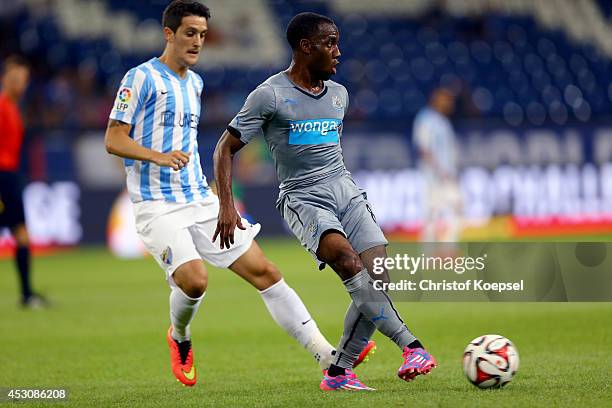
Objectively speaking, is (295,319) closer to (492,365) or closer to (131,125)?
(492,365)

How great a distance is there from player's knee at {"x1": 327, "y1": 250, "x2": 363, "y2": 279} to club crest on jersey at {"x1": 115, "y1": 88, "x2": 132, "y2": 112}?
1.73 m

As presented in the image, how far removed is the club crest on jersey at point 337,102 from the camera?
618 centimetres

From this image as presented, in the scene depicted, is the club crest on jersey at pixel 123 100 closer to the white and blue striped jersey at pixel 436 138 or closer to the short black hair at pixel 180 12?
the short black hair at pixel 180 12

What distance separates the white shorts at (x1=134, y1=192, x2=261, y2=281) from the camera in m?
6.55

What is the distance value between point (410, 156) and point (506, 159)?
1667 millimetres

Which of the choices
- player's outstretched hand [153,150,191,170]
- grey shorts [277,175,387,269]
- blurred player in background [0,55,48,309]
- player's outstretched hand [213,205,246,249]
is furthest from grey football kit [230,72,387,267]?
blurred player in background [0,55,48,309]

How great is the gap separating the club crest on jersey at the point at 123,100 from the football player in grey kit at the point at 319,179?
94 centimetres

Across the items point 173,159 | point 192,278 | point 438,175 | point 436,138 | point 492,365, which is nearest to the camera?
point 492,365

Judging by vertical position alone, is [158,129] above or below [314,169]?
above

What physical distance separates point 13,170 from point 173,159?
225 inches

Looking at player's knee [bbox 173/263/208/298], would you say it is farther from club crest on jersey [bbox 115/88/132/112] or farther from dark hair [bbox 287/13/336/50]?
dark hair [bbox 287/13/336/50]

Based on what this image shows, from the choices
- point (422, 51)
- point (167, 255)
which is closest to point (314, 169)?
point (167, 255)

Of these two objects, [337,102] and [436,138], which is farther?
[436,138]

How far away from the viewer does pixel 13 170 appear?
37.9 ft
